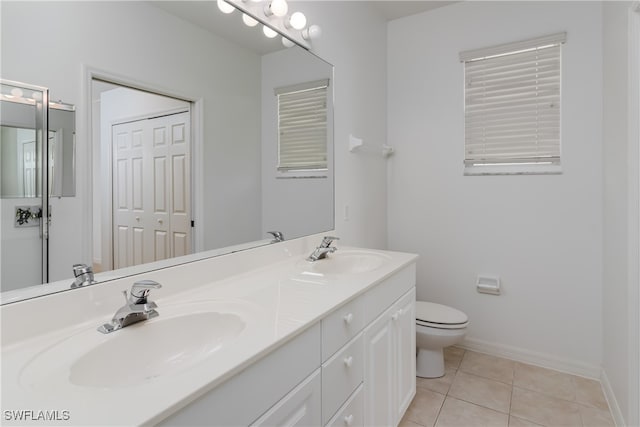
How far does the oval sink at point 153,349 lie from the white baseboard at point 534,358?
2255 millimetres

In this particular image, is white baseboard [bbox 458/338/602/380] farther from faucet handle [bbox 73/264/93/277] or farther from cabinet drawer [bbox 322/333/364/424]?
faucet handle [bbox 73/264/93/277]

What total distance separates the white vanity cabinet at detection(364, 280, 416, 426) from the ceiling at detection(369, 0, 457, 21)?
2.16 m

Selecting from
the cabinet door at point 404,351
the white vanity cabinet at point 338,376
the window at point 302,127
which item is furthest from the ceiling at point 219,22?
the cabinet door at point 404,351

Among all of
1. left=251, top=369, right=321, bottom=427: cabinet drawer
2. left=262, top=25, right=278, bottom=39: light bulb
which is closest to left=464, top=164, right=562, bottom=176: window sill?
left=262, top=25, right=278, bottom=39: light bulb

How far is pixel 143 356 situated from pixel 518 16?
2917 mm

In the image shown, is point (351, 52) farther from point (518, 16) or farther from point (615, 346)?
point (615, 346)

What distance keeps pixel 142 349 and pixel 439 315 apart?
184 cm

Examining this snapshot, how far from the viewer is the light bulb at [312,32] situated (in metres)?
1.79

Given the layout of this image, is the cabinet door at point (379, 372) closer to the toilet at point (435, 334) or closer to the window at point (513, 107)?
the toilet at point (435, 334)

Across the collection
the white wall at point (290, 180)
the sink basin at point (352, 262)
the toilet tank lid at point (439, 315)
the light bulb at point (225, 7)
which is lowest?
the toilet tank lid at point (439, 315)

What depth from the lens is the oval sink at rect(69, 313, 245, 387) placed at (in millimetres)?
746

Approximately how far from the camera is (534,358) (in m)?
2.33

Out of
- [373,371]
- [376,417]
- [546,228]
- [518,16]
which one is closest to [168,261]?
[373,371]

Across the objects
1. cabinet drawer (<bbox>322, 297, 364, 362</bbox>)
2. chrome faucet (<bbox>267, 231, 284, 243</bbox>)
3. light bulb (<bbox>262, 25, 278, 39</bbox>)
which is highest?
light bulb (<bbox>262, 25, 278, 39</bbox>)
